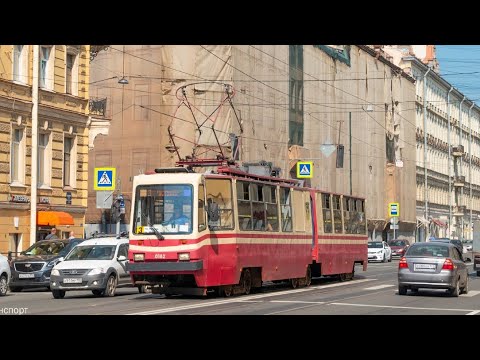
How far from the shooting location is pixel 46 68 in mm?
40500

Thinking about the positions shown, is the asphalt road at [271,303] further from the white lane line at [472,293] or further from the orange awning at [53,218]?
the orange awning at [53,218]

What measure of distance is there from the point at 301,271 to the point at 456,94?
8586 cm

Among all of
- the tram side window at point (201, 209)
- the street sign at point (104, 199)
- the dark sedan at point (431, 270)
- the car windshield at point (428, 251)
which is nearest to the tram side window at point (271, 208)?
the tram side window at point (201, 209)

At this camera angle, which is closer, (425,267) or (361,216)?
(425,267)

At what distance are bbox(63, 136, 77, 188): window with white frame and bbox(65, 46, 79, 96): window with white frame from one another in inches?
82.4

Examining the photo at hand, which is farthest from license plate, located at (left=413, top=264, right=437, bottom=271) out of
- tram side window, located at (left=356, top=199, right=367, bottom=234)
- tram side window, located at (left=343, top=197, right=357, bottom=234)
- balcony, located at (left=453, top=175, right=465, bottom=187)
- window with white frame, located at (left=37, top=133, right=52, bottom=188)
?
balcony, located at (left=453, top=175, right=465, bottom=187)

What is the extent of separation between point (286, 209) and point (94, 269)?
583 centimetres

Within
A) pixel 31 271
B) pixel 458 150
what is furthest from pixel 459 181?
pixel 31 271

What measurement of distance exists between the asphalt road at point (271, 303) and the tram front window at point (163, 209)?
174 cm

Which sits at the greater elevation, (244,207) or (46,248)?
(244,207)

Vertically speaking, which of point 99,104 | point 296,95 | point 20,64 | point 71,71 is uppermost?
point 296,95

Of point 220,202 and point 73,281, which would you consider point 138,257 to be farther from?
point 73,281
